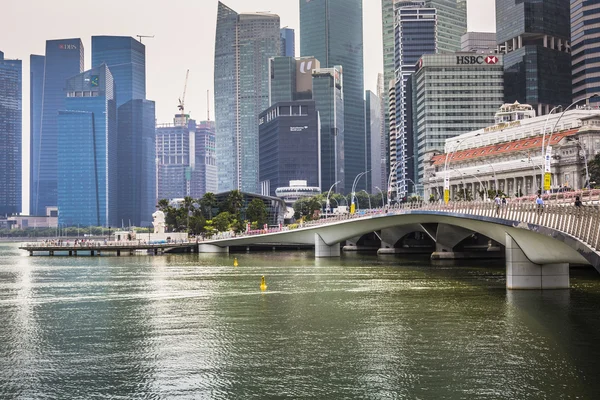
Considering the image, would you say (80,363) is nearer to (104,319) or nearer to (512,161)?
(104,319)

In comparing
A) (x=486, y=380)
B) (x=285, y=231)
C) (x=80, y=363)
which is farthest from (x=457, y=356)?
A: (x=285, y=231)

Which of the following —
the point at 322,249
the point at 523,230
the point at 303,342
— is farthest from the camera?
the point at 322,249

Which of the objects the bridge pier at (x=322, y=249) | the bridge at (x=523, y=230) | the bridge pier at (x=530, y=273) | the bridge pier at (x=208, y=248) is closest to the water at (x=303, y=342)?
the bridge pier at (x=530, y=273)

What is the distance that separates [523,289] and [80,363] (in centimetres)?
4540

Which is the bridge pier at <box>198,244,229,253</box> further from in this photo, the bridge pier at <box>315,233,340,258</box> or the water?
the water

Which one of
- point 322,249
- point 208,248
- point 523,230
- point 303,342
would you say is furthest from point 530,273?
point 208,248

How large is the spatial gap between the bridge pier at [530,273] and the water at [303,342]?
1685 millimetres

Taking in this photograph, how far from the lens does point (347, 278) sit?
9344cm

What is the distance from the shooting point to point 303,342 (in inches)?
1864

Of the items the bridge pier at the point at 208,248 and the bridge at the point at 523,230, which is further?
the bridge pier at the point at 208,248

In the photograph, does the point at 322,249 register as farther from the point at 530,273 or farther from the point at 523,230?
the point at 523,230

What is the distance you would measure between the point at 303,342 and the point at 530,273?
3253 centimetres

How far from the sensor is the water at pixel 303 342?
36.4 meters

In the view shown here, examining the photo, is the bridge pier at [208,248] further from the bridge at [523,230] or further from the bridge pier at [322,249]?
the bridge at [523,230]
